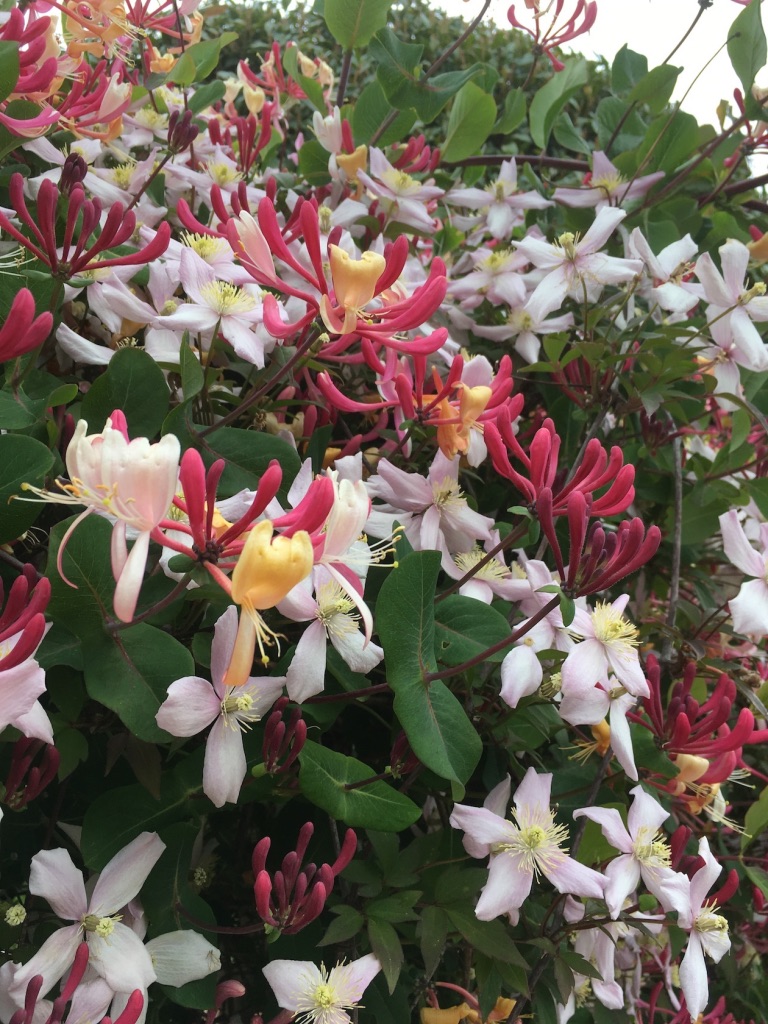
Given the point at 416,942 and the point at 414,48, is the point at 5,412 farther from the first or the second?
the point at 414,48

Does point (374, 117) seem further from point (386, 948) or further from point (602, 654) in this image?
point (386, 948)

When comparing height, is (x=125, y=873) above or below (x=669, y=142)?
below

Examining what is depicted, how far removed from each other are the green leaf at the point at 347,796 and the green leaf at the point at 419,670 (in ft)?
0.14

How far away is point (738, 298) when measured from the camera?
874mm

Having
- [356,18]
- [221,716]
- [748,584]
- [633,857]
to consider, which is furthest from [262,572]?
[356,18]

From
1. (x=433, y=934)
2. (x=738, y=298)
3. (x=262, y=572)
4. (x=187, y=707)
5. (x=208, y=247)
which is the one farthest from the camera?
(x=738, y=298)

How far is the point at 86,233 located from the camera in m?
0.55

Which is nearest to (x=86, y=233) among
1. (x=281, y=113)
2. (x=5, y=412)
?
(x=5, y=412)

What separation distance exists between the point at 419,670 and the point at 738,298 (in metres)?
0.54

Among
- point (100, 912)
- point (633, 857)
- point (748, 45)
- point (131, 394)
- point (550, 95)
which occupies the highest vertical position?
point (748, 45)

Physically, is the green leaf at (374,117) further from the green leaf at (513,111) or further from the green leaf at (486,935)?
the green leaf at (486,935)

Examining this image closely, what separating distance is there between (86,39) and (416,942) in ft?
2.78

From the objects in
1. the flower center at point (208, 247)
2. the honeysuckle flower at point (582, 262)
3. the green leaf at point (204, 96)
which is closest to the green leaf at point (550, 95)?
the honeysuckle flower at point (582, 262)

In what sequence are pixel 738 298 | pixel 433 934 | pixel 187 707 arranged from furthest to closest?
1. pixel 738 298
2. pixel 433 934
3. pixel 187 707
